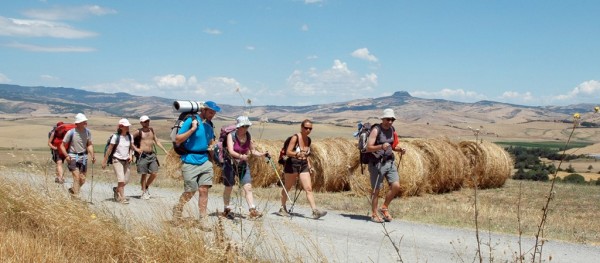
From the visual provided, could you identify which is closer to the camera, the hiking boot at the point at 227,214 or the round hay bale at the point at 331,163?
the hiking boot at the point at 227,214

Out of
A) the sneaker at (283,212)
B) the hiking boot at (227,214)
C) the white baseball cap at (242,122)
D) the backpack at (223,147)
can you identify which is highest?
the white baseball cap at (242,122)

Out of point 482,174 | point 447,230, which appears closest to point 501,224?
point 447,230

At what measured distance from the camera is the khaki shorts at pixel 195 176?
7.37m

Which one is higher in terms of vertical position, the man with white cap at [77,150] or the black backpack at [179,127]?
the black backpack at [179,127]

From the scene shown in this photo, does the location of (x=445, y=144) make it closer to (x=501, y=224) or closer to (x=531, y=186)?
(x=531, y=186)

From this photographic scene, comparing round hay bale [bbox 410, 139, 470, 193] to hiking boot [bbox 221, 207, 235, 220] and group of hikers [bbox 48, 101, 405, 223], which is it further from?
hiking boot [bbox 221, 207, 235, 220]

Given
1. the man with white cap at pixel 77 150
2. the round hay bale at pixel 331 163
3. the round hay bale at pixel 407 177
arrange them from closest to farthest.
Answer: the man with white cap at pixel 77 150, the round hay bale at pixel 407 177, the round hay bale at pixel 331 163

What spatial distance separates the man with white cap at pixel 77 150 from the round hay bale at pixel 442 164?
818 cm

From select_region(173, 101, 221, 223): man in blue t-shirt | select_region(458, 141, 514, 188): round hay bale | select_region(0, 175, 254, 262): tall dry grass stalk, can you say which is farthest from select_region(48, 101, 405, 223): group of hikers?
select_region(458, 141, 514, 188): round hay bale

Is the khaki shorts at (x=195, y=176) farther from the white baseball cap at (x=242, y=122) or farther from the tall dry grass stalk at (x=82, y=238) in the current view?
the tall dry grass stalk at (x=82, y=238)

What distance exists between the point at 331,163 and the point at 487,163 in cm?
486

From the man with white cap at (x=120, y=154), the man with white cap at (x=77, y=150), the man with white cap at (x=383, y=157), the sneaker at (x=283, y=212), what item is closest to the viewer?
the man with white cap at (x=383, y=157)

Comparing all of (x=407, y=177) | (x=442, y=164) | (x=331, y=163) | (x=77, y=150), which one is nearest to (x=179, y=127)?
(x=77, y=150)

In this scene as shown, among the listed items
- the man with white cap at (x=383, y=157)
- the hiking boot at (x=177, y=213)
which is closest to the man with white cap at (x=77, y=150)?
the hiking boot at (x=177, y=213)
